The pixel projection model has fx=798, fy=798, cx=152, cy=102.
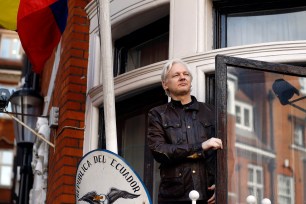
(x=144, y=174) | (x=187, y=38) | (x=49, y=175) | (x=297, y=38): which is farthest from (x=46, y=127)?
(x=297, y=38)

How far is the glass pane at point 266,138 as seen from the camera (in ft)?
19.4

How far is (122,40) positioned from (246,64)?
2.49 metres

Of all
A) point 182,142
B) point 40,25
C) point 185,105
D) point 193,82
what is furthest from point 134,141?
point 182,142

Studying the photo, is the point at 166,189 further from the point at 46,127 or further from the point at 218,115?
the point at 46,127

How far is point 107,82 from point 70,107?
198 centimetres

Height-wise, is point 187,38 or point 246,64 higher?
point 187,38

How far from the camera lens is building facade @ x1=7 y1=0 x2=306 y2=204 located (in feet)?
19.7

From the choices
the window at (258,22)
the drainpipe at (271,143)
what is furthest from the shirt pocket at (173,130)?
the window at (258,22)

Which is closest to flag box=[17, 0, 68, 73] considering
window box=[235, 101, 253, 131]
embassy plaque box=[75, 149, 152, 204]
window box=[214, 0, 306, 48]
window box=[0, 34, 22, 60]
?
window box=[214, 0, 306, 48]

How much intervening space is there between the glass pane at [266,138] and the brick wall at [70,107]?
2.44 metres

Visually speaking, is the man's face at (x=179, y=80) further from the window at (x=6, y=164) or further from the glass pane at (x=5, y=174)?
the window at (x=6, y=164)

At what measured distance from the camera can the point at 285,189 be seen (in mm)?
5938

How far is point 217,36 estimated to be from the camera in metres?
7.14

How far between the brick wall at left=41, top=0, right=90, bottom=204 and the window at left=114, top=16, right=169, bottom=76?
Result: 16.2 inches
